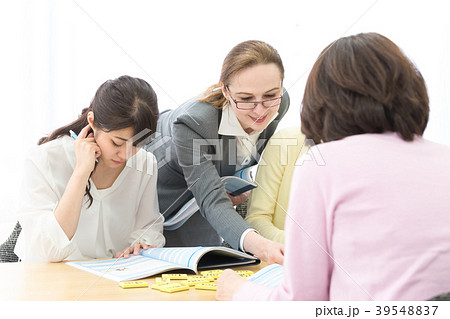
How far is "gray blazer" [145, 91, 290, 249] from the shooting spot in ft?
4.46

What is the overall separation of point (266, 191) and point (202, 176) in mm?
217

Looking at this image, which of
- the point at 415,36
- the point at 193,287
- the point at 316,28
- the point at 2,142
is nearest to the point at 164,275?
the point at 193,287

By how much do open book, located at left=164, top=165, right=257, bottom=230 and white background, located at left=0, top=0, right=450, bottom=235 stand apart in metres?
0.77

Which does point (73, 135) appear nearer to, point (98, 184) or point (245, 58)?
point (98, 184)

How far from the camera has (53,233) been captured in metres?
1.24

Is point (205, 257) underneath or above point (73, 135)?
underneath

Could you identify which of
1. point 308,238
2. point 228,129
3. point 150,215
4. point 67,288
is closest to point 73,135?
point 150,215

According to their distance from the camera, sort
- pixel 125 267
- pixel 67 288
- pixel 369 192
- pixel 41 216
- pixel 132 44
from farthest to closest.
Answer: pixel 132 44
pixel 41 216
pixel 125 267
pixel 67 288
pixel 369 192

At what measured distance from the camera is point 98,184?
1.47m

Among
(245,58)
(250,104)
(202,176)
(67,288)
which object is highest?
(245,58)

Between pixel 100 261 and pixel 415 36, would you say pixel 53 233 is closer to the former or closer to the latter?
pixel 100 261

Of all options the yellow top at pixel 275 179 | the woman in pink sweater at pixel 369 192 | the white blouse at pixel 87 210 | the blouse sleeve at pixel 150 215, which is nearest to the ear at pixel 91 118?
the white blouse at pixel 87 210

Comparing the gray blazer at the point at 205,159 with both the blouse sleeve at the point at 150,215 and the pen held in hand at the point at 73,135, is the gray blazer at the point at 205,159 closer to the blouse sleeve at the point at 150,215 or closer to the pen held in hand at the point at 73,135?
the blouse sleeve at the point at 150,215

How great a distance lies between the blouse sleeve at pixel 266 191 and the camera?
145cm
